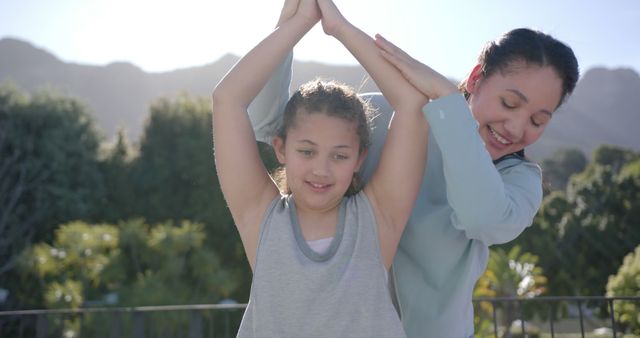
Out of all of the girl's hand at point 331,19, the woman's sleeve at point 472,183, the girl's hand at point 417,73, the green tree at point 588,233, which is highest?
the girl's hand at point 331,19

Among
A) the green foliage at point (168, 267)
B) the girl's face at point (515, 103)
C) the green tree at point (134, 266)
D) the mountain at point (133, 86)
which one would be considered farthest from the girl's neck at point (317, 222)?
the mountain at point (133, 86)

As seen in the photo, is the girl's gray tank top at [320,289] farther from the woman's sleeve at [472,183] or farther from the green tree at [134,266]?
the green tree at [134,266]

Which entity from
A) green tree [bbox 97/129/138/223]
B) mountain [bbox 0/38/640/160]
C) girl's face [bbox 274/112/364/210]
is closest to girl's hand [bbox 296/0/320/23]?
girl's face [bbox 274/112/364/210]

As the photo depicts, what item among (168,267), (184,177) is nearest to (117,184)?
(184,177)

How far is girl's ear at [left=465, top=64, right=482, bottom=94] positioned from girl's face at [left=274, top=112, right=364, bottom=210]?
28 centimetres

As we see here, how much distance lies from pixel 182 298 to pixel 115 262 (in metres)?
1.53

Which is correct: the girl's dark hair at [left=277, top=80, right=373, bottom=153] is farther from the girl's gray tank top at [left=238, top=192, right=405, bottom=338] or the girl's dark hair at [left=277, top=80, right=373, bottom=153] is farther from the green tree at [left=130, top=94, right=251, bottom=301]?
the green tree at [left=130, top=94, right=251, bottom=301]

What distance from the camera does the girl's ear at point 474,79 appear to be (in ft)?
4.37

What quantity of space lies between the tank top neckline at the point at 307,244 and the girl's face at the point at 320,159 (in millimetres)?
21

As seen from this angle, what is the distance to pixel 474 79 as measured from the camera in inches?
52.9

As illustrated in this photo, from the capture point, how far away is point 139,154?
17.5 metres

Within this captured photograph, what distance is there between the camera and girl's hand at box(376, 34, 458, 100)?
1148 millimetres

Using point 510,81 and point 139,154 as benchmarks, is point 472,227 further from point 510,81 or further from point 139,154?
point 139,154

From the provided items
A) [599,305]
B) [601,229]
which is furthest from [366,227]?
[601,229]
